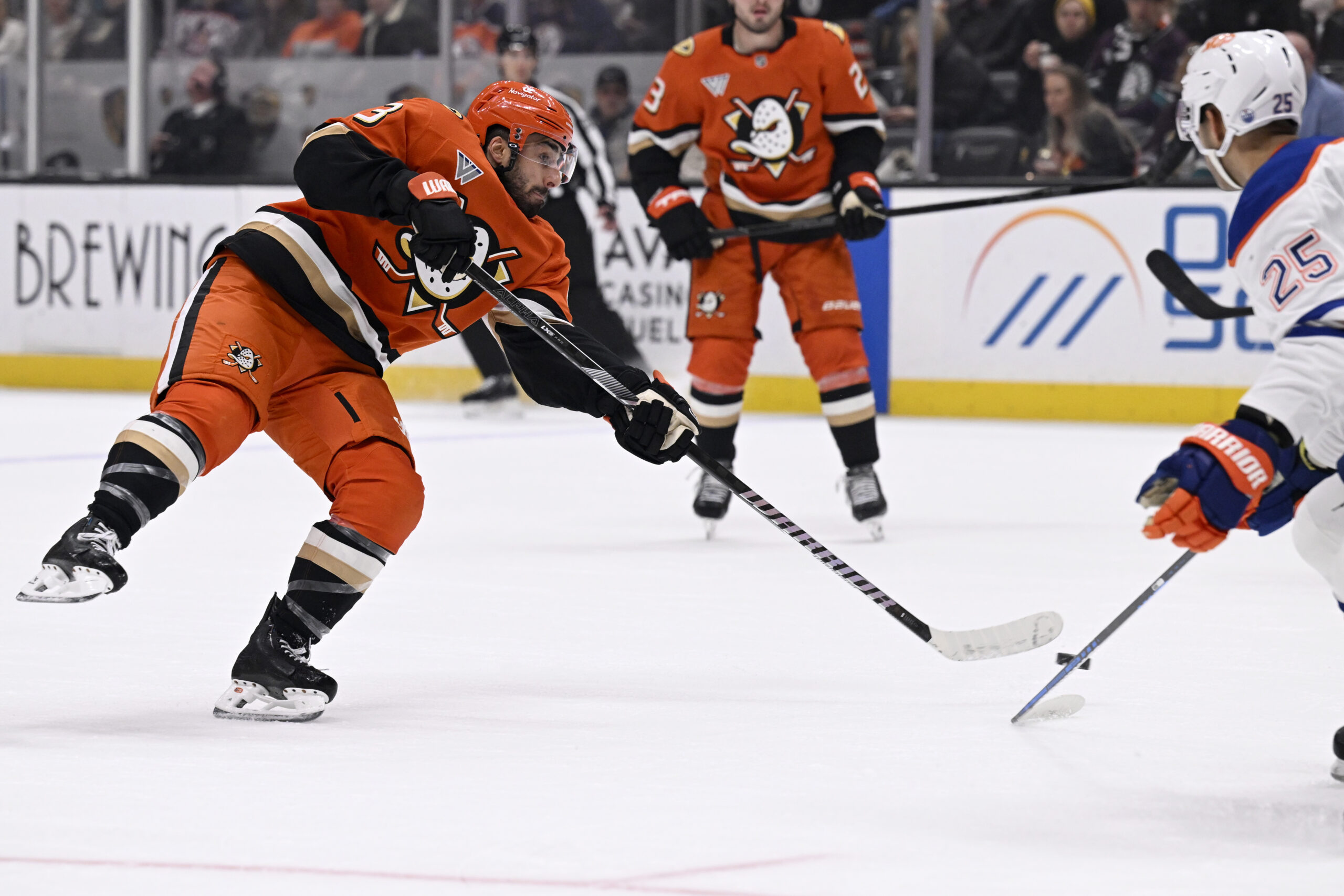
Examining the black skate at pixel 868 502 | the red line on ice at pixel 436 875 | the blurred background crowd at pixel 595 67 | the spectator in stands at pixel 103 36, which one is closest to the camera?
the red line on ice at pixel 436 875

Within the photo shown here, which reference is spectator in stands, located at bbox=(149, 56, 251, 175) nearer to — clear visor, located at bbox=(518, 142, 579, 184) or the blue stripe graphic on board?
the blue stripe graphic on board

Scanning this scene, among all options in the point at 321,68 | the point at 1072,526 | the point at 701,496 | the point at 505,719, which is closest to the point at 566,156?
the point at 505,719

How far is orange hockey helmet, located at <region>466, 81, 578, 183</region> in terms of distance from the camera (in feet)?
8.91

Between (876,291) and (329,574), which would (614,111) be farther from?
(329,574)

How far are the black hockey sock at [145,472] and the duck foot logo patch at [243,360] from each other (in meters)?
0.13

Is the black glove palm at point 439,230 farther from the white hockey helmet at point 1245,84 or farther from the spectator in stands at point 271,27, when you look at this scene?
the spectator in stands at point 271,27

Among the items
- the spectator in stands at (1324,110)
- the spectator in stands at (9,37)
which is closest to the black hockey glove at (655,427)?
the spectator in stands at (1324,110)

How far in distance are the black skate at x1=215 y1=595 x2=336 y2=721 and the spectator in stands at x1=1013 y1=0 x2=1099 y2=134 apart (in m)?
5.84

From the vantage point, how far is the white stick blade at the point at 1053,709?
2.48m

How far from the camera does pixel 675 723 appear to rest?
2.47 meters

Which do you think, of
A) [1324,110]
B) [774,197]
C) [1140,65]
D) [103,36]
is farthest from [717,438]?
[103,36]

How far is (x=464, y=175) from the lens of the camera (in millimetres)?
2699

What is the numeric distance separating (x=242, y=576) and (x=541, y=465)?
2297 millimetres

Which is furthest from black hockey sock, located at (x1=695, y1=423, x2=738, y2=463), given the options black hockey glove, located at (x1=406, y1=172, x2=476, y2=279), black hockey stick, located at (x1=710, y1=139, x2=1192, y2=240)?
black hockey glove, located at (x1=406, y1=172, x2=476, y2=279)
